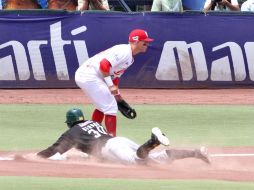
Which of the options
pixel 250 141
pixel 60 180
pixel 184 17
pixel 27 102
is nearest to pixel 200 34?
pixel 184 17

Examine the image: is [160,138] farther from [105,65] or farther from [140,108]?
[140,108]

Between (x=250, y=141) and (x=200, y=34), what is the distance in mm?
7088

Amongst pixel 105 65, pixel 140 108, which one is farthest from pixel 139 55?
pixel 105 65

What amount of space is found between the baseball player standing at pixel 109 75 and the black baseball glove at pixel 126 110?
0.60ft

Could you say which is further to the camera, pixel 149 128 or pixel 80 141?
pixel 149 128

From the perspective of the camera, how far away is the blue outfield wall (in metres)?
20.3

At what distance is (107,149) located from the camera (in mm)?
11180

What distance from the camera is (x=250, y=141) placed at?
45.7ft

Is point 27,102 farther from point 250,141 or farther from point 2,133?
point 250,141

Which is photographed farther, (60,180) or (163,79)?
(163,79)

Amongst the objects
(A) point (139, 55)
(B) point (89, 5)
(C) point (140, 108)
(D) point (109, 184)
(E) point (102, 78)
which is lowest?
(C) point (140, 108)

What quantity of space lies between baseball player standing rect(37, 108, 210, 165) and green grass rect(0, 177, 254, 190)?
167 cm

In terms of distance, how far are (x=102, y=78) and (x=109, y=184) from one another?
4.21m

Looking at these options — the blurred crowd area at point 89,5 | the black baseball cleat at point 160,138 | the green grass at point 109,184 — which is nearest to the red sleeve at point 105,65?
the black baseball cleat at point 160,138
